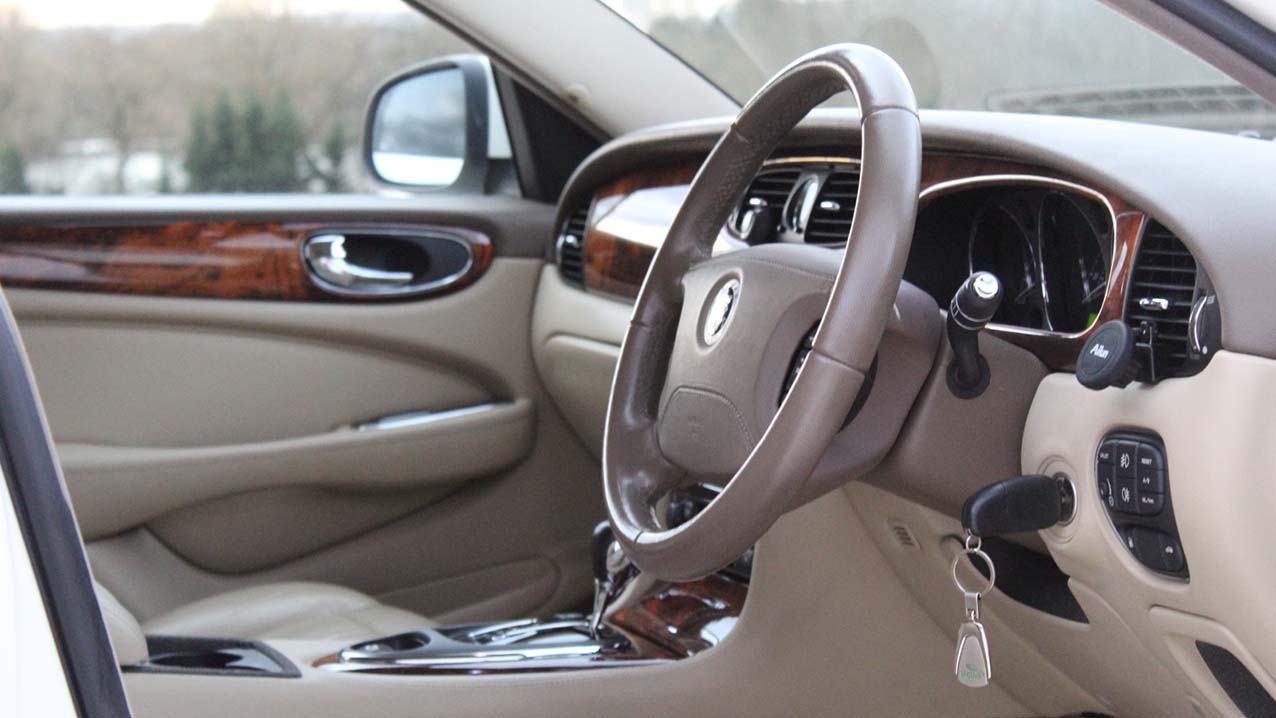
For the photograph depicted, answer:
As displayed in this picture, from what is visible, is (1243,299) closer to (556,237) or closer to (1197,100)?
(1197,100)

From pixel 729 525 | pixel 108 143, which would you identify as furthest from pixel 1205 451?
pixel 108 143

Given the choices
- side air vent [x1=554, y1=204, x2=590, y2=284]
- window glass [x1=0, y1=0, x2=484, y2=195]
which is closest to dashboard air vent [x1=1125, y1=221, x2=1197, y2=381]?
side air vent [x1=554, y1=204, x2=590, y2=284]

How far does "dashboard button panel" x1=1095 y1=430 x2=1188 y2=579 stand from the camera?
1.04 m

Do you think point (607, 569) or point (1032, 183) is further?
point (607, 569)

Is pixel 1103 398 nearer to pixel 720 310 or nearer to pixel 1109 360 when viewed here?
pixel 1109 360

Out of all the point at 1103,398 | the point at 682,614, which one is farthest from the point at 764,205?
the point at 1103,398

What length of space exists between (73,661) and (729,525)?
0.49m

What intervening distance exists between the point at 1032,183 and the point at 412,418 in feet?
4.32

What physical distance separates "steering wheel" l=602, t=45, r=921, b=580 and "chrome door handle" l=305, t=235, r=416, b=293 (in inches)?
40.6

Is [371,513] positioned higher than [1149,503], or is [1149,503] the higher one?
[1149,503]

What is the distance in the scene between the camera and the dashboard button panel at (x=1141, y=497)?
1.04m

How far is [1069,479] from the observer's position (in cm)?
112

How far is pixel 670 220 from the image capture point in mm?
1853

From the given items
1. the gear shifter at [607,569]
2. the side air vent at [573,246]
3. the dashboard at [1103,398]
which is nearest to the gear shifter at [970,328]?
the dashboard at [1103,398]
